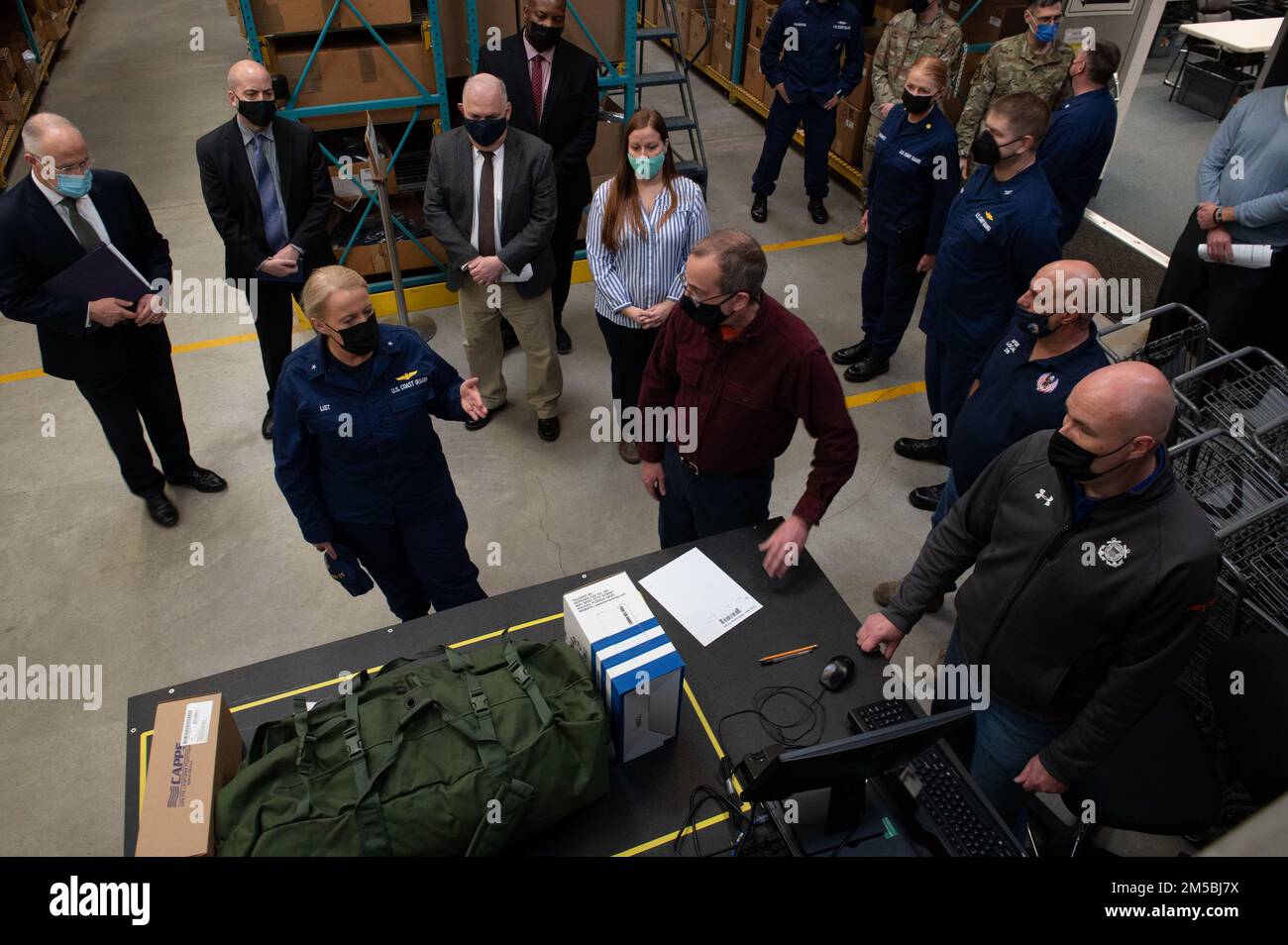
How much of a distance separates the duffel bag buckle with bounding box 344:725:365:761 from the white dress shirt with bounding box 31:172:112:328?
2632 millimetres

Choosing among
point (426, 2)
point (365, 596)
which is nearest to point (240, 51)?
point (426, 2)

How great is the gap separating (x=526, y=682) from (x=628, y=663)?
0.26m

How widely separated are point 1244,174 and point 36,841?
5949 mm

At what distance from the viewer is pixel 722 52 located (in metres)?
9.14

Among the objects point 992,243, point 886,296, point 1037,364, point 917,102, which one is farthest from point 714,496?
point 917,102

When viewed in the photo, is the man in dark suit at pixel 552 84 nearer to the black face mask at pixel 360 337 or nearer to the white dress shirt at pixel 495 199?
the white dress shirt at pixel 495 199

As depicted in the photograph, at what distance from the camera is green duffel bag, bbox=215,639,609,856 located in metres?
1.87

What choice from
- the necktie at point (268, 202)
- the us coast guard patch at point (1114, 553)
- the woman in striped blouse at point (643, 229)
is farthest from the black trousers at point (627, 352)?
the us coast guard patch at point (1114, 553)

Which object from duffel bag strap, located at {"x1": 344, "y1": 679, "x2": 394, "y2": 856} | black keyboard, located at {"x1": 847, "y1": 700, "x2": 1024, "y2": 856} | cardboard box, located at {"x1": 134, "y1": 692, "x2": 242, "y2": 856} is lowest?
black keyboard, located at {"x1": 847, "y1": 700, "x2": 1024, "y2": 856}

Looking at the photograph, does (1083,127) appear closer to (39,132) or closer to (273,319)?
(273,319)

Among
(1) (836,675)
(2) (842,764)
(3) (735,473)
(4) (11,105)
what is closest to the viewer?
(2) (842,764)

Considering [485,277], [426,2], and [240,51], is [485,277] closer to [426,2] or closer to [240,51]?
[426,2]

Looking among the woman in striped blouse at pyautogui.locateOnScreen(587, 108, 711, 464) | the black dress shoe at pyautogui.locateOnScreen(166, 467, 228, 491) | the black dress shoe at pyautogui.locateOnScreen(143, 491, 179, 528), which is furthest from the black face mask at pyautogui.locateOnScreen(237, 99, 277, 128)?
the black dress shoe at pyautogui.locateOnScreen(143, 491, 179, 528)

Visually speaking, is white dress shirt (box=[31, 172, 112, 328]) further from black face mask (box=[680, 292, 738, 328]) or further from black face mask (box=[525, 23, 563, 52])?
black face mask (box=[680, 292, 738, 328])
